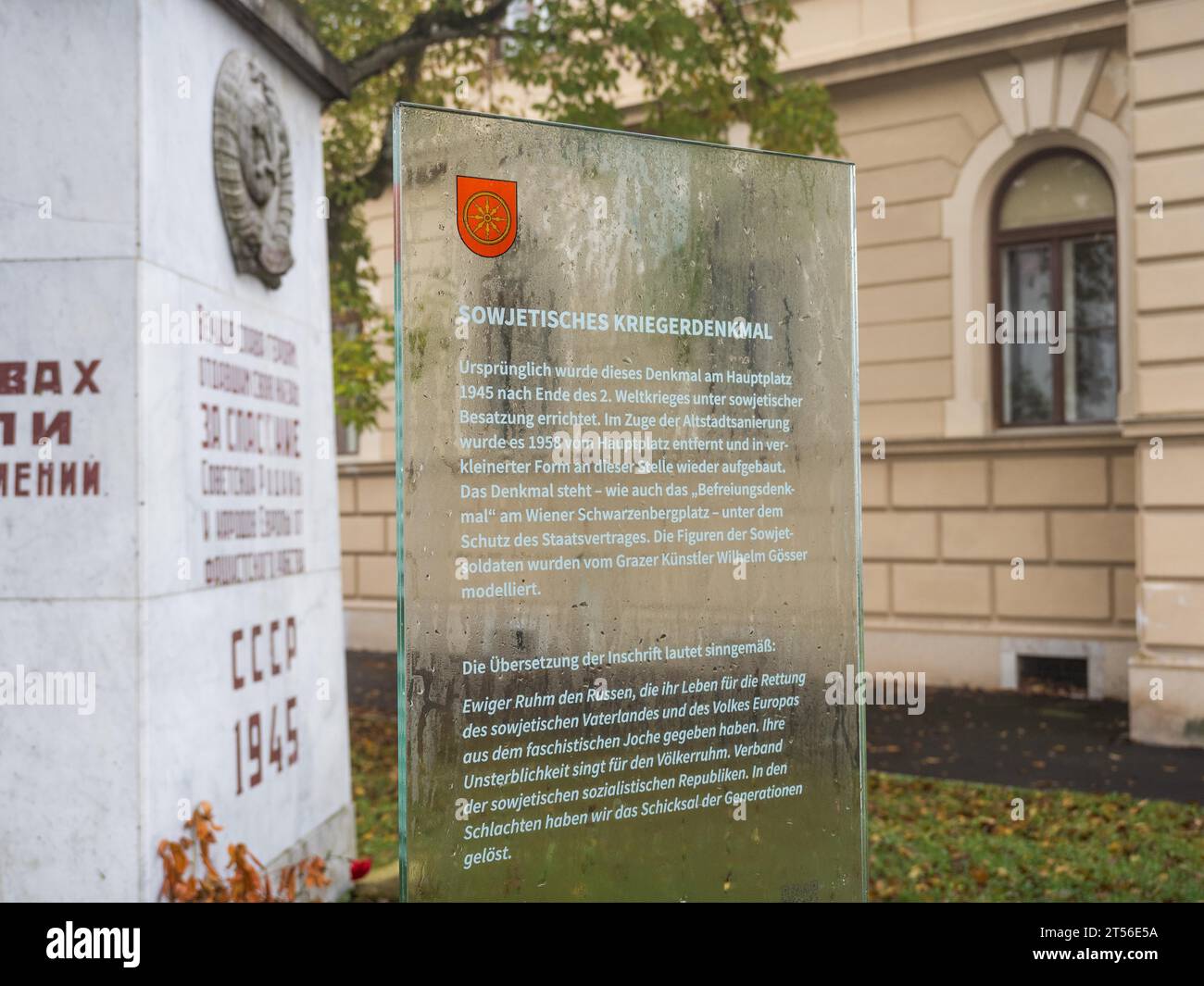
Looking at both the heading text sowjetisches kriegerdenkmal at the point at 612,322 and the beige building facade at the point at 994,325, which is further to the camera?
the beige building facade at the point at 994,325

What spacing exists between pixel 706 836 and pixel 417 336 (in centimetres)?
127

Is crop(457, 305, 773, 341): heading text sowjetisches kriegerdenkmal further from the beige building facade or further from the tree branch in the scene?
the beige building facade

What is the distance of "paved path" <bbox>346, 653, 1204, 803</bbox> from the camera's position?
25.6 feet

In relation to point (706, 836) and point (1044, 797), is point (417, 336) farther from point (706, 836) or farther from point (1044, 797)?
point (1044, 797)

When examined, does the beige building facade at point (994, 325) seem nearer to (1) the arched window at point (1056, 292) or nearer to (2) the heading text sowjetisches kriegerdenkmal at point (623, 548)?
(1) the arched window at point (1056, 292)

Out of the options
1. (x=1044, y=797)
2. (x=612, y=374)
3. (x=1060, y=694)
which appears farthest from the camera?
(x=1060, y=694)

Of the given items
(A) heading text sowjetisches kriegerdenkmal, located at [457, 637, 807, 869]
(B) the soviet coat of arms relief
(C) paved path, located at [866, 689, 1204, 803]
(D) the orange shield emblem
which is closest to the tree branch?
(B) the soviet coat of arms relief

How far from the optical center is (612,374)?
2.62 meters

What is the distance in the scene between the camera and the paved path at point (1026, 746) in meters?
7.79

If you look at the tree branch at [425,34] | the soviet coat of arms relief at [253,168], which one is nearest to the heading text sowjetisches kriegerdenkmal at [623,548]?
the soviet coat of arms relief at [253,168]

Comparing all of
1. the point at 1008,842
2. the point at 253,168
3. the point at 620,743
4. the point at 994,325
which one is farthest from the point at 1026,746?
the point at 620,743

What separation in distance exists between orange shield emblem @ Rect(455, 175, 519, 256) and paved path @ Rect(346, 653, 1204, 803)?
6.33 m

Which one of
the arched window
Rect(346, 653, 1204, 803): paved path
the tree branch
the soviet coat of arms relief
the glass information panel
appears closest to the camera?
the glass information panel

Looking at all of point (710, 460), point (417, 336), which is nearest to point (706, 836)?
point (710, 460)
